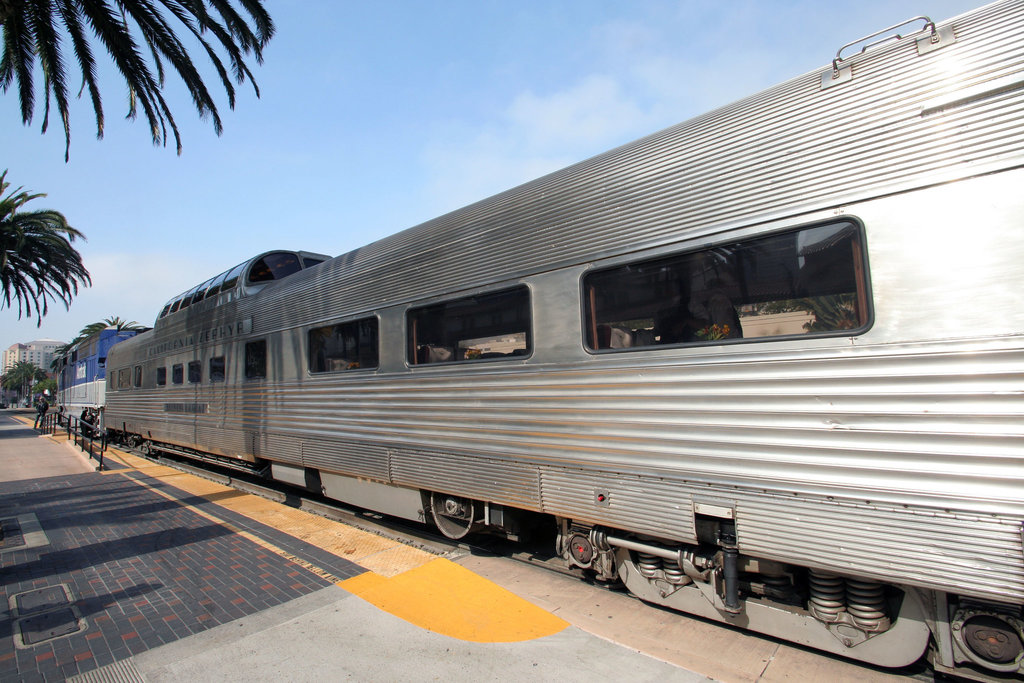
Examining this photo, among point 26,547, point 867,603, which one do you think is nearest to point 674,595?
point 867,603

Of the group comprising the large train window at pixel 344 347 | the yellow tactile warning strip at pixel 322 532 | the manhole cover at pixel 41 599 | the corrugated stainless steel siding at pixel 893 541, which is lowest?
the yellow tactile warning strip at pixel 322 532

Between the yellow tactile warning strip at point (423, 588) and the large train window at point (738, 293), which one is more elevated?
the large train window at point (738, 293)

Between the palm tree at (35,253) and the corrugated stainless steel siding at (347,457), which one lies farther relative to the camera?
the palm tree at (35,253)

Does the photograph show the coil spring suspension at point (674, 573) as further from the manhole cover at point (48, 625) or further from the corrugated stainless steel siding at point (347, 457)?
the manhole cover at point (48, 625)

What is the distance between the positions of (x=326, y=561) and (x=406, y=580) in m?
0.98

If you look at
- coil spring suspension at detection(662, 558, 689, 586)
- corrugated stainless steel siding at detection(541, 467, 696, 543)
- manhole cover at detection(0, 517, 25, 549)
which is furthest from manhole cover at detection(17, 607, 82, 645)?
coil spring suspension at detection(662, 558, 689, 586)

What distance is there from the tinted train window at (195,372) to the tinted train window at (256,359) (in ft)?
7.25

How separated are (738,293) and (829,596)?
1737 millimetres

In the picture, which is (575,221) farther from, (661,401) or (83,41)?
(83,41)

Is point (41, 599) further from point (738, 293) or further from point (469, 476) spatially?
point (738, 293)

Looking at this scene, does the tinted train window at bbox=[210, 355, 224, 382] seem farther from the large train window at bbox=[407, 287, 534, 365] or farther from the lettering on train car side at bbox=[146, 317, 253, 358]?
the large train window at bbox=[407, 287, 534, 365]

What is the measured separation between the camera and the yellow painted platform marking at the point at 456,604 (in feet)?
12.2

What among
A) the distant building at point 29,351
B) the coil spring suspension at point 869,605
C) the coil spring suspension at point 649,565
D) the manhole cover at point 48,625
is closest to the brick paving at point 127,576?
the manhole cover at point 48,625

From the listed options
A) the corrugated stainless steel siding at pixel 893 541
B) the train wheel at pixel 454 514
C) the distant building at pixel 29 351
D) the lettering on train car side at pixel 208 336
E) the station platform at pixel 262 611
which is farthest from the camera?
the distant building at pixel 29 351
